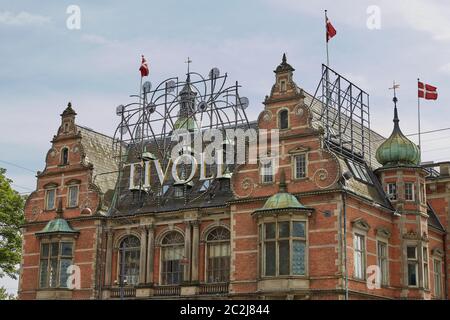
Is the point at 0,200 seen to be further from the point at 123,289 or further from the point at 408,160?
the point at 408,160

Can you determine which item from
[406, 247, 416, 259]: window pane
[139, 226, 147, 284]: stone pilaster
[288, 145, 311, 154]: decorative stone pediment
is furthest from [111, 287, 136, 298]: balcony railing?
[406, 247, 416, 259]: window pane

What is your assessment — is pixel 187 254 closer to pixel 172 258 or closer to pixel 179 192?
pixel 172 258

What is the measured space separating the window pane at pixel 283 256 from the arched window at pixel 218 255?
5.01 metres

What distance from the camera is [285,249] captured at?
41.4 metres

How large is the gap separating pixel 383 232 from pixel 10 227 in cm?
2916

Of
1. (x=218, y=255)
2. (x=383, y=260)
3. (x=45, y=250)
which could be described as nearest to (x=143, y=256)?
(x=218, y=255)

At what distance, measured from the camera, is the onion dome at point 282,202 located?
136 feet

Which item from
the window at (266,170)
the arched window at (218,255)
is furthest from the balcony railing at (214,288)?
the window at (266,170)

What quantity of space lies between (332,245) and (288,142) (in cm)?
659

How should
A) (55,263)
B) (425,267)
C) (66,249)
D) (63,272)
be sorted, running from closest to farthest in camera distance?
(425,267) → (63,272) → (55,263) → (66,249)

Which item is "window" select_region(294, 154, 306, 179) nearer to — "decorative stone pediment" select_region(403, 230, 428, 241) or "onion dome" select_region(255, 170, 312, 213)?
"onion dome" select_region(255, 170, 312, 213)

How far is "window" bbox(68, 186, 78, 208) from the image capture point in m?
52.2

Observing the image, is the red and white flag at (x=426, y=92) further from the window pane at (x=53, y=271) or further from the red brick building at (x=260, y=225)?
the window pane at (x=53, y=271)

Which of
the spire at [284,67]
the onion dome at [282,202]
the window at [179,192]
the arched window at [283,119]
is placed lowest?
the onion dome at [282,202]
